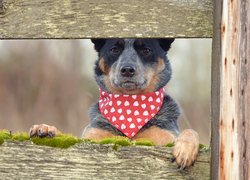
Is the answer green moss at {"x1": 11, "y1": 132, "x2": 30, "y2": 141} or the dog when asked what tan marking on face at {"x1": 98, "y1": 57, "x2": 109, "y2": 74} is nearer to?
the dog

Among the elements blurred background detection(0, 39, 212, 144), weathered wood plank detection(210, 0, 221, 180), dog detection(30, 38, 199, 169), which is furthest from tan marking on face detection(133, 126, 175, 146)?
blurred background detection(0, 39, 212, 144)

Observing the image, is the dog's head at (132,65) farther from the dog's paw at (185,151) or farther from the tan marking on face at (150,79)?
the dog's paw at (185,151)

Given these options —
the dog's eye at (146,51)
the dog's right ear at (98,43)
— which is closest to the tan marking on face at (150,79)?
the dog's eye at (146,51)

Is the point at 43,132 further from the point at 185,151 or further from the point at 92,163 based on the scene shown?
the point at 185,151

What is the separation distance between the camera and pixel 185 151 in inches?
127

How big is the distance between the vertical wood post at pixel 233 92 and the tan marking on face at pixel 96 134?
1800 millimetres

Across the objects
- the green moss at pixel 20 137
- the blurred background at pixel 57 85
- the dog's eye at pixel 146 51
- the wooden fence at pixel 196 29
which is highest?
the wooden fence at pixel 196 29

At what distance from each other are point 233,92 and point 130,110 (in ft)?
4.83

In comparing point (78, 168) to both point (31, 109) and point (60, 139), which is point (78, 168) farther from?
point (31, 109)

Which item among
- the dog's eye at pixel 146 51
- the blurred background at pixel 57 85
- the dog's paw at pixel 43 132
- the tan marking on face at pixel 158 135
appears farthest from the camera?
the blurred background at pixel 57 85

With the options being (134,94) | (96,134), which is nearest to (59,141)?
(96,134)

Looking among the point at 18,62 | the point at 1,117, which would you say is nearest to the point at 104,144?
the point at 1,117

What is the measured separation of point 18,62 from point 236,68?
12.8 m

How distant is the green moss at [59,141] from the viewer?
334 cm
